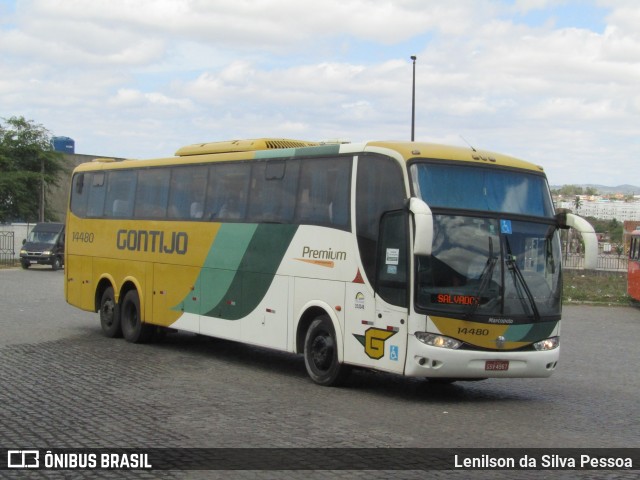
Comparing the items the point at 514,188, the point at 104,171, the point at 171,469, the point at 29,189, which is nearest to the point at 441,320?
the point at 514,188

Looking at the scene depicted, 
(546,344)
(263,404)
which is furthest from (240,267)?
(546,344)

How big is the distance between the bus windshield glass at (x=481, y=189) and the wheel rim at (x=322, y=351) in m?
2.56

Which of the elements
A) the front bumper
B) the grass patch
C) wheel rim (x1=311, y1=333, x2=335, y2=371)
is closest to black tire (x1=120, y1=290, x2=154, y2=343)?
wheel rim (x1=311, y1=333, x2=335, y2=371)

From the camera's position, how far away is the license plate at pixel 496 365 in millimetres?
12312

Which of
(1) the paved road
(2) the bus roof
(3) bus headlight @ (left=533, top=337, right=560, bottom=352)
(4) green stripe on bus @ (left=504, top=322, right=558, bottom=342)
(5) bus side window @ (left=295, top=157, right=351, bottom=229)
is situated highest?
(2) the bus roof

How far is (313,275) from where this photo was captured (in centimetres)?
1402

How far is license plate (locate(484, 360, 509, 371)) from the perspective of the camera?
1231 cm

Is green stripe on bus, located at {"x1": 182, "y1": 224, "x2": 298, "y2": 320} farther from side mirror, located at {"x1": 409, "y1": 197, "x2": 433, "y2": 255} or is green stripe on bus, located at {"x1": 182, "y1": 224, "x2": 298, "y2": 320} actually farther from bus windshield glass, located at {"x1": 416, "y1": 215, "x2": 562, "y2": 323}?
side mirror, located at {"x1": 409, "y1": 197, "x2": 433, "y2": 255}

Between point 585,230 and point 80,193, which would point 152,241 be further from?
point 585,230

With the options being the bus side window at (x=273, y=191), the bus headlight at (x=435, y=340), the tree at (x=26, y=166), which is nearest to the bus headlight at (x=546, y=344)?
the bus headlight at (x=435, y=340)

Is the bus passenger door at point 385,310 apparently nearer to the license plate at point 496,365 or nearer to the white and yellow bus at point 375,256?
the white and yellow bus at point 375,256

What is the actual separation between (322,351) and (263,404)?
2352 mm

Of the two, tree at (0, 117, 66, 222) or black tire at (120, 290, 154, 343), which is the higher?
tree at (0, 117, 66, 222)

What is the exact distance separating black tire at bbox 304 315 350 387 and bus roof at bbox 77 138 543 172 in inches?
96.5
